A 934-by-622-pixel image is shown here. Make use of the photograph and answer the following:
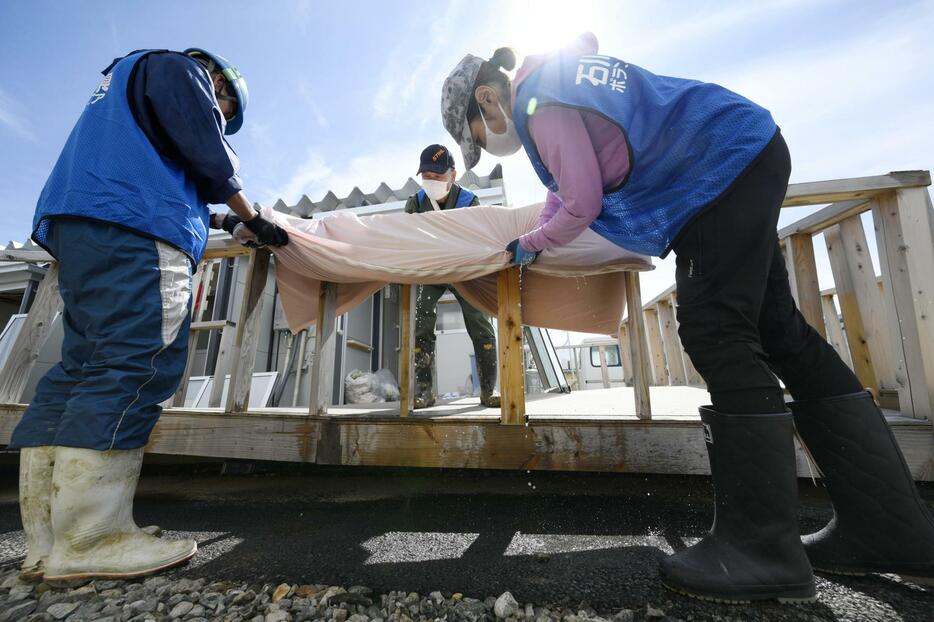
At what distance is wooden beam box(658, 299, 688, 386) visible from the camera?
15.4 ft

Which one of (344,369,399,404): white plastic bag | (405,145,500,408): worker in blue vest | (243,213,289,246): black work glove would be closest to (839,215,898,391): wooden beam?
(405,145,500,408): worker in blue vest

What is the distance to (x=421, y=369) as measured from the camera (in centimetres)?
249

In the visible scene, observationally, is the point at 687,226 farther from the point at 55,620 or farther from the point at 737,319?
the point at 55,620

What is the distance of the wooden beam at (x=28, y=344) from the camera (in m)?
1.95

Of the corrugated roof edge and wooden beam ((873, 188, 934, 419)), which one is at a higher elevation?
the corrugated roof edge

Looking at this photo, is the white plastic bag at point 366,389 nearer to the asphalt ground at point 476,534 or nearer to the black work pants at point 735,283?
the asphalt ground at point 476,534

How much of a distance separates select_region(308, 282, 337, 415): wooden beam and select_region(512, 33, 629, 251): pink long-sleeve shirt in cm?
123

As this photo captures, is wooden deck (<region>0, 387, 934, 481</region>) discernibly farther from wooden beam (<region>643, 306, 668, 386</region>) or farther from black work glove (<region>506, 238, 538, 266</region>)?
wooden beam (<region>643, 306, 668, 386</region>)

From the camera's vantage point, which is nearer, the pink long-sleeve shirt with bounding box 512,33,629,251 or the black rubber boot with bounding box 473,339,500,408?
the pink long-sleeve shirt with bounding box 512,33,629,251

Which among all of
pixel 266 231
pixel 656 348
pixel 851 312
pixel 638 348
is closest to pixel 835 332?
pixel 656 348

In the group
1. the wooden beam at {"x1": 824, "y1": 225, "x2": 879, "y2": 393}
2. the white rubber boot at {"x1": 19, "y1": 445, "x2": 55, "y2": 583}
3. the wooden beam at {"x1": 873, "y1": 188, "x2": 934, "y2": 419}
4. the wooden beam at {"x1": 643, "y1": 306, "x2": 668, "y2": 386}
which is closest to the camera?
the white rubber boot at {"x1": 19, "y1": 445, "x2": 55, "y2": 583}

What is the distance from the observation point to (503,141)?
139 cm

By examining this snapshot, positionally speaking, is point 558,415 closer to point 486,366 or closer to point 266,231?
point 486,366

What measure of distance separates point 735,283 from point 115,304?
156cm
